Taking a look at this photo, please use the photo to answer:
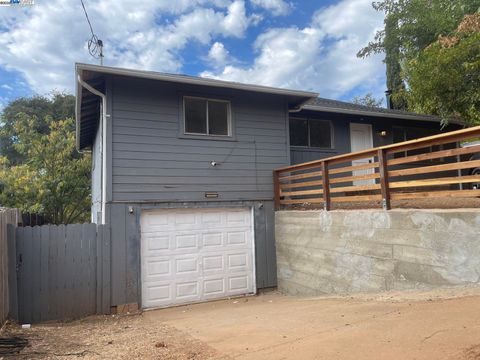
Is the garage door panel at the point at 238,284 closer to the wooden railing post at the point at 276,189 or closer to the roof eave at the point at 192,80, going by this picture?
the wooden railing post at the point at 276,189

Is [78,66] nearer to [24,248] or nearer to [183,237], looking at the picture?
[24,248]

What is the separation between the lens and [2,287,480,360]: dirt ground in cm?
321

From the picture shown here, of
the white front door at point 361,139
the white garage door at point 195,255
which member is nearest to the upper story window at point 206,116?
the white garage door at point 195,255

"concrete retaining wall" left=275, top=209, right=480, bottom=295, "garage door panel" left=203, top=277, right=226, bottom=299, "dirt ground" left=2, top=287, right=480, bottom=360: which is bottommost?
"garage door panel" left=203, top=277, right=226, bottom=299

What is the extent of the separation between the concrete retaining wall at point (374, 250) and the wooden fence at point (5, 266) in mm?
5697

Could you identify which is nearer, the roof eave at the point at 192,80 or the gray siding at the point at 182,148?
the roof eave at the point at 192,80

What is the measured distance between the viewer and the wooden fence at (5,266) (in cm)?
574

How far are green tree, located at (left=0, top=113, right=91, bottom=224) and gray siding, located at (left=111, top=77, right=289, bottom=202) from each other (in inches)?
311

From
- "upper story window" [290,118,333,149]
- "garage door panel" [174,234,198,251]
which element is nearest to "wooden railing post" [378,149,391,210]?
"garage door panel" [174,234,198,251]

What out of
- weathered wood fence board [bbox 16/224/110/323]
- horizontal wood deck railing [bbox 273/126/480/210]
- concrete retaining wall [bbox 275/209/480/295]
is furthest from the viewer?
weathered wood fence board [bbox 16/224/110/323]

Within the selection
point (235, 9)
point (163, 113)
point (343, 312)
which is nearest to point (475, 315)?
point (343, 312)

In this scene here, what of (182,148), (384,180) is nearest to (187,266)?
(182,148)

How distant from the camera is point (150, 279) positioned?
8.04 meters

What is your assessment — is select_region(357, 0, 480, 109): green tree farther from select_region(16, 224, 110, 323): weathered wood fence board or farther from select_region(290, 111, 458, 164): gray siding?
select_region(16, 224, 110, 323): weathered wood fence board
